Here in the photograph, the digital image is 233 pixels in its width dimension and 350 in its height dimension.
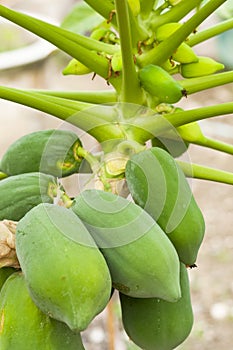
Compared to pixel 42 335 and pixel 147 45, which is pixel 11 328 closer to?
pixel 42 335

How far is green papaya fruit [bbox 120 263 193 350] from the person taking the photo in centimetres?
80

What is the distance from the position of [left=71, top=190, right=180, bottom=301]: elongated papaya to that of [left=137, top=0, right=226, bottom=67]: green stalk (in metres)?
0.26

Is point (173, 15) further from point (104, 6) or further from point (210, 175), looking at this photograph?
point (210, 175)

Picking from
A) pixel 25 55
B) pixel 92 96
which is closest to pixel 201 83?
pixel 92 96

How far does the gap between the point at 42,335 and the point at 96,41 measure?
1.43ft

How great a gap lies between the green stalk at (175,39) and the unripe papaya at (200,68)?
6cm

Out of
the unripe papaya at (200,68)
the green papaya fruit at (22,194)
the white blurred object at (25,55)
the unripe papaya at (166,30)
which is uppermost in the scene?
the unripe papaya at (166,30)

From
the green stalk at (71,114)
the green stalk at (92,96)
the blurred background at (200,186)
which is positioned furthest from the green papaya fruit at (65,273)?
the blurred background at (200,186)

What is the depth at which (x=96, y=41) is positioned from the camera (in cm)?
99

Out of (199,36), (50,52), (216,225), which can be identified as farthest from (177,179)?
(50,52)

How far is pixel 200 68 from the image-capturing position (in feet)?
3.32

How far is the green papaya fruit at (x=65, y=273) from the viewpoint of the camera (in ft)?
2.21

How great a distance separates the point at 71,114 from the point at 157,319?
27cm

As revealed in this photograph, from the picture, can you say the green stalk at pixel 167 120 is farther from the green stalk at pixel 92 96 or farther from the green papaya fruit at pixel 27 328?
the green papaya fruit at pixel 27 328
